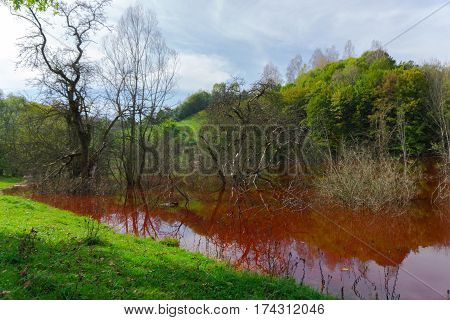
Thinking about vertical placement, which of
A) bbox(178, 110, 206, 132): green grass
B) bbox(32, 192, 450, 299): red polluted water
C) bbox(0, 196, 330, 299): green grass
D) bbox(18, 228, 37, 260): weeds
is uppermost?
bbox(178, 110, 206, 132): green grass

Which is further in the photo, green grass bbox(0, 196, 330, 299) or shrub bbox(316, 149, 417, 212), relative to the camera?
shrub bbox(316, 149, 417, 212)

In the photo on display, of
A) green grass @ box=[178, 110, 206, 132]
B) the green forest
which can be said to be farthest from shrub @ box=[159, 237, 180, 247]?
green grass @ box=[178, 110, 206, 132]

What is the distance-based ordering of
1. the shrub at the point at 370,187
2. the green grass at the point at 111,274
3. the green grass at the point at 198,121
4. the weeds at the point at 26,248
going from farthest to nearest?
the green grass at the point at 198,121 → the shrub at the point at 370,187 → the weeds at the point at 26,248 → the green grass at the point at 111,274

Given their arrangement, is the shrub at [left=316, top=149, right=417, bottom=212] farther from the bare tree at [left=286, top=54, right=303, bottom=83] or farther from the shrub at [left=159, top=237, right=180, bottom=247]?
the bare tree at [left=286, top=54, right=303, bottom=83]

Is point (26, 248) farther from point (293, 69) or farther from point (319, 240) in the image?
point (293, 69)

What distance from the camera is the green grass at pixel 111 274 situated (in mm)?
4940

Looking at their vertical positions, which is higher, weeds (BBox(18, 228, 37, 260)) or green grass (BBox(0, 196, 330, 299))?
weeds (BBox(18, 228, 37, 260))

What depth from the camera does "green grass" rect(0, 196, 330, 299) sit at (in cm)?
494

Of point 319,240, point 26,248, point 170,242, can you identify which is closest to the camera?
point 26,248

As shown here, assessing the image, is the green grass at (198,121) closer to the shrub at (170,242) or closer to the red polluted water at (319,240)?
the red polluted water at (319,240)

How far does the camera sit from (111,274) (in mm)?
5711

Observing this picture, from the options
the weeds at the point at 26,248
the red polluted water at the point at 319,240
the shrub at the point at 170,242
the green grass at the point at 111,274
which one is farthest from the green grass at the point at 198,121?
the weeds at the point at 26,248

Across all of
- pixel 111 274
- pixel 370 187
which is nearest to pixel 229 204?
pixel 370 187

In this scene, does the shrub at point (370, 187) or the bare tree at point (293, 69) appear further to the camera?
the bare tree at point (293, 69)
